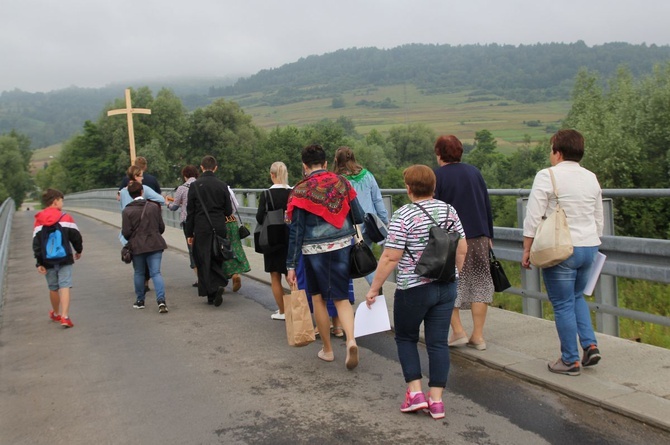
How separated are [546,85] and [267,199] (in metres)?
138

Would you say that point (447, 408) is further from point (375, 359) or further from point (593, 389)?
point (375, 359)

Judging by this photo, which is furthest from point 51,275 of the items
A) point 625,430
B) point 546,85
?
point 546,85

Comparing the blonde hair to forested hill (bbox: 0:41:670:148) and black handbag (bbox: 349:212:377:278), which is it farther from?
forested hill (bbox: 0:41:670:148)

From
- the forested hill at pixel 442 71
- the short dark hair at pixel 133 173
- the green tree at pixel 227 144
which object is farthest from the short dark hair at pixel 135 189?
the forested hill at pixel 442 71

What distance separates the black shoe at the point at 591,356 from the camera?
5.56 m

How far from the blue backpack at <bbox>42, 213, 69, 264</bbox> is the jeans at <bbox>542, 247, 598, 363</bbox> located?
17.7 feet

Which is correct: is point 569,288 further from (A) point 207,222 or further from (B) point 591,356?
(A) point 207,222

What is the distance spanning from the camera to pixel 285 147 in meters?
94.4

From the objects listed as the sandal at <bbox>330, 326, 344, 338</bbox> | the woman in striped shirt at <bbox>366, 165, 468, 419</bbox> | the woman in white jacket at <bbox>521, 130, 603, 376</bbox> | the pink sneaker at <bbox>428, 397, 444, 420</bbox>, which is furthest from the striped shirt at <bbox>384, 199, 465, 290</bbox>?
the sandal at <bbox>330, 326, 344, 338</bbox>

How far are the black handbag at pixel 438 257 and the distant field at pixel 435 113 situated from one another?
89486mm

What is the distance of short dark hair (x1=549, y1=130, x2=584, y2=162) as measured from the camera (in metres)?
5.49

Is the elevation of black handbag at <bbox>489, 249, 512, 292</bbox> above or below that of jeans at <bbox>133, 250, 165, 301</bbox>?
above

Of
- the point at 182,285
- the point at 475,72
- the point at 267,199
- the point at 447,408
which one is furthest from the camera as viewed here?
the point at 475,72

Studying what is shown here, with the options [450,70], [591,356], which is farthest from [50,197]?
[450,70]
